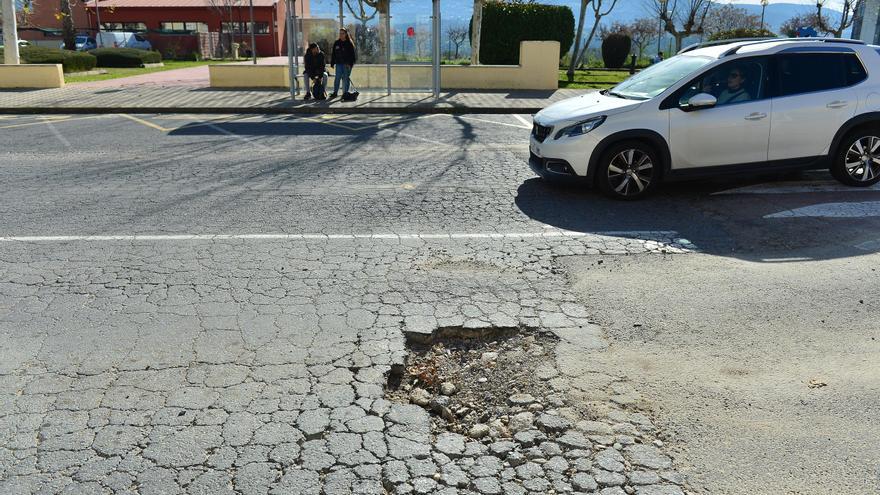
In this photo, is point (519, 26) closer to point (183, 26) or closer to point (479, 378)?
point (479, 378)

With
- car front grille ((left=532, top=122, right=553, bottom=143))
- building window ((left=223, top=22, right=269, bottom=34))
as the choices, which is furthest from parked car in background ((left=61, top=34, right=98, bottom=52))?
car front grille ((left=532, top=122, right=553, bottom=143))

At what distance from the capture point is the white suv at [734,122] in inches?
327

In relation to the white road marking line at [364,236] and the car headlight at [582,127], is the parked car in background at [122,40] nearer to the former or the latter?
the white road marking line at [364,236]

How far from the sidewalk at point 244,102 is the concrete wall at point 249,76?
496 millimetres

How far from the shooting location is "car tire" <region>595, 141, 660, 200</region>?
8375 millimetres

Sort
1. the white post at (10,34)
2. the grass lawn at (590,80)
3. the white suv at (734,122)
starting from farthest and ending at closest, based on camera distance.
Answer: the grass lawn at (590,80) < the white post at (10,34) < the white suv at (734,122)

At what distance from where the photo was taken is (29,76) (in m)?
21.5

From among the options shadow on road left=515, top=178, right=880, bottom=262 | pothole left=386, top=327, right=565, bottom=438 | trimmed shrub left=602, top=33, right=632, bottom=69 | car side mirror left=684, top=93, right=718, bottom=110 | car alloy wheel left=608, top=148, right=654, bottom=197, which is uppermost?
trimmed shrub left=602, top=33, right=632, bottom=69

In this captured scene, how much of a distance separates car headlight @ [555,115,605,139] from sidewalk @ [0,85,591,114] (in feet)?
30.8

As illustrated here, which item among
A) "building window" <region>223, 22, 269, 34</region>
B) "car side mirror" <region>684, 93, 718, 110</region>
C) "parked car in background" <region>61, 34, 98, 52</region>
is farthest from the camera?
"building window" <region>223, 22, 269, 34</region>

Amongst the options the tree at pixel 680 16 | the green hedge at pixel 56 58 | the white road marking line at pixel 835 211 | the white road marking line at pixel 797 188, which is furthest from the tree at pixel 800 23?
the white road marking line at pixel 835 211

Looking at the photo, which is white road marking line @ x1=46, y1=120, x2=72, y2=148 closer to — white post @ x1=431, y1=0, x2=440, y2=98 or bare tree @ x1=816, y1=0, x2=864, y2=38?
white post @ x1=431, y1=0, x2=440, y2=98

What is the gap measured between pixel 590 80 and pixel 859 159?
685 inches

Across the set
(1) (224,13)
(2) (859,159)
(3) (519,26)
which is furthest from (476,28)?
(1) (224,13)
